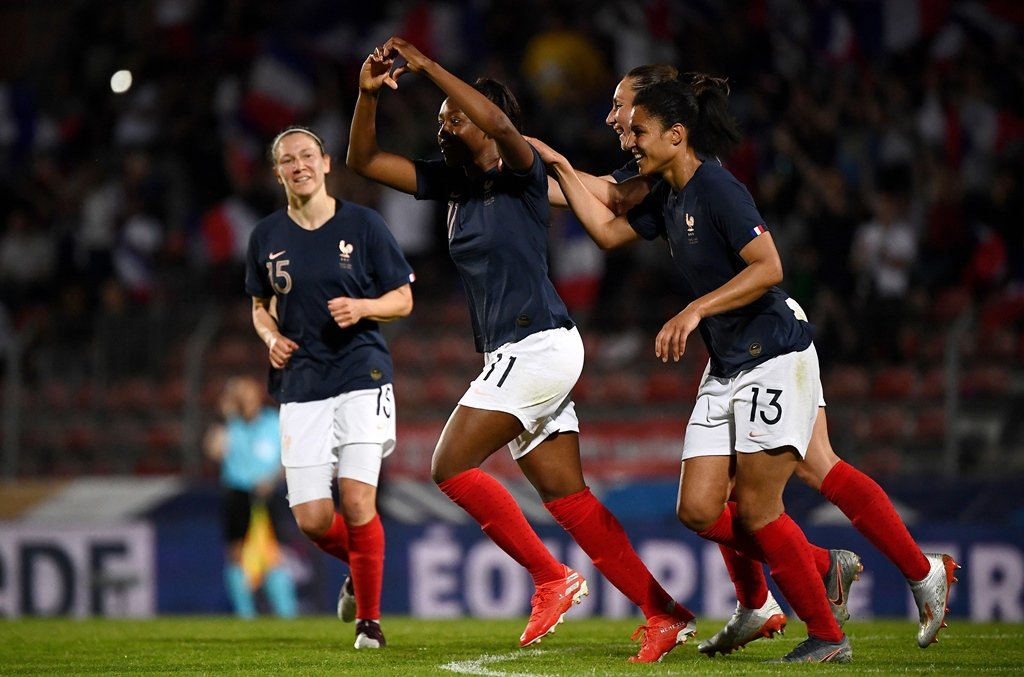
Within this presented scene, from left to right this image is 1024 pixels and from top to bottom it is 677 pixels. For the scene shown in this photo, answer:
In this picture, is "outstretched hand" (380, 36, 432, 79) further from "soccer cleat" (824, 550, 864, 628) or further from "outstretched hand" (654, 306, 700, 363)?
"soccer cleat" (824, 550, 864, 628)

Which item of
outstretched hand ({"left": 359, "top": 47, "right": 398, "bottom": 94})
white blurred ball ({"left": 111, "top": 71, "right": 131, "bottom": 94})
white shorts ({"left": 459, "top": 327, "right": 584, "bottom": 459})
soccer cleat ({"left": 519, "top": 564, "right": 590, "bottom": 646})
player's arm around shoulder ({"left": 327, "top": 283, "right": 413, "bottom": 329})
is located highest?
white blurred ball ({"left": 111, "top": 71, "right": 131, "bottom": 94})

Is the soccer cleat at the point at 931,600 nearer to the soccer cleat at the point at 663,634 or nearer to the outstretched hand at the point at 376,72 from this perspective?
the soccer cleat at the point at 663,634

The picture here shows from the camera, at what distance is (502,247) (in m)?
5.79

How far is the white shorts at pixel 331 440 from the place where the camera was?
663cm

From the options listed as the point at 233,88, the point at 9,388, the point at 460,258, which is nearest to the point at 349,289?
the point at 460,258

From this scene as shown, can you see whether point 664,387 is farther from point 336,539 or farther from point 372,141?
point 372,141

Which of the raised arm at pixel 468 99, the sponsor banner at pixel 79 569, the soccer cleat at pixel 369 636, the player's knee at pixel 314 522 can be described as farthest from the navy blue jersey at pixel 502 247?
the sponsor banner at pixel 79 569

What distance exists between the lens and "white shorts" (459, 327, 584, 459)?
5707 mm

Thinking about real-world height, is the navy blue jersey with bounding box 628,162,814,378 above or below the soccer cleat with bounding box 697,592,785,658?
above

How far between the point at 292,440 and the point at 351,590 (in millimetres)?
836

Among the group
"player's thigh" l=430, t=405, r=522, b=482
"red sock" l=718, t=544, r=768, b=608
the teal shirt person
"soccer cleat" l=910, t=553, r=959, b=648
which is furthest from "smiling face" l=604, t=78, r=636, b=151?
the teal shirt person

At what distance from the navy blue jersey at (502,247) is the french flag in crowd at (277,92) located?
1045 cm

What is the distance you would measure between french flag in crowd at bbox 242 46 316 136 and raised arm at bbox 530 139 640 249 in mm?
10485

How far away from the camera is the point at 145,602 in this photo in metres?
11.3
